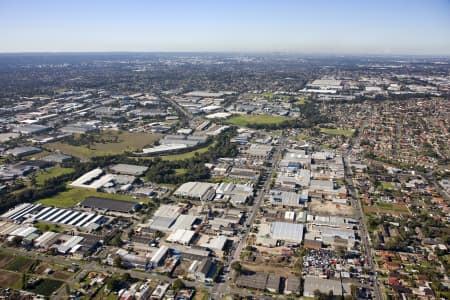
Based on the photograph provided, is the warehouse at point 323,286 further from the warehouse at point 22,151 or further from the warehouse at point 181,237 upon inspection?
the warehouse at point 22,151

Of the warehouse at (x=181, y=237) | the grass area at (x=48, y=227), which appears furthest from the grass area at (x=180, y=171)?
the grass area at (x=48, y=227)

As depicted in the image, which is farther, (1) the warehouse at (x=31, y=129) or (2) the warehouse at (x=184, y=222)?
(1) the warehouse at (x=31, y=129)

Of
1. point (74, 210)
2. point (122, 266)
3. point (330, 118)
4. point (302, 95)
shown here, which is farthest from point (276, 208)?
point (302, 95)

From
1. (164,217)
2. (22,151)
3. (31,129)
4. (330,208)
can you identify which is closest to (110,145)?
(22,151)

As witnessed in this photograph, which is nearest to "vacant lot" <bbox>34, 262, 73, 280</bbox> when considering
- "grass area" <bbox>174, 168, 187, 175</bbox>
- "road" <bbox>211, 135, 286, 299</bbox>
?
"road" <bbox>211, 135, 286, 299</bbox>

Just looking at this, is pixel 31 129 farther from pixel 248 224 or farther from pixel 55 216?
pixel 248 224

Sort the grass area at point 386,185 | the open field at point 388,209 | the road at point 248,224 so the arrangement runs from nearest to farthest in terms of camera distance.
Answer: the road at point 248,224
the open field at point 388,209
the grass area at point 386,185

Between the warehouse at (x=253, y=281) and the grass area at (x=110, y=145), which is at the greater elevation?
the grass area at (x=110, y=145)

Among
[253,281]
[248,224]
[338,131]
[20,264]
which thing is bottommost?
[20,264]
